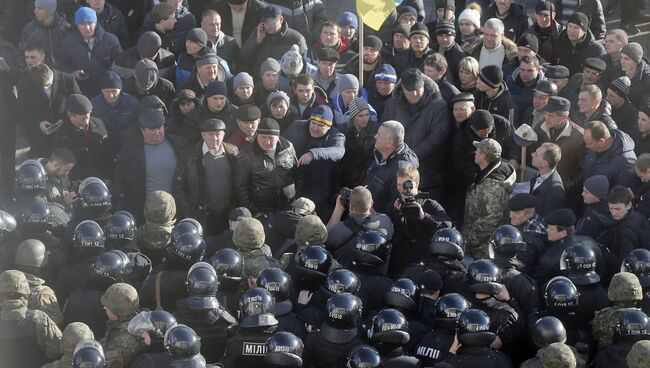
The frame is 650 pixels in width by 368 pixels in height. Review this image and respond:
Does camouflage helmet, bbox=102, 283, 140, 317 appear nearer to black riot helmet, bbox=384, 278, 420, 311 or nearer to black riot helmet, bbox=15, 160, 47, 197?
black riot helmet, bbox=384, 278, 420, 311

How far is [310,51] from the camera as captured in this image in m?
15.8

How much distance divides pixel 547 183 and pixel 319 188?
2203 mm

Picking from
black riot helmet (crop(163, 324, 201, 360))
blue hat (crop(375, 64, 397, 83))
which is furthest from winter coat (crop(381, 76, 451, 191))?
black riot helmet (crop(163, 324, 201, 360))

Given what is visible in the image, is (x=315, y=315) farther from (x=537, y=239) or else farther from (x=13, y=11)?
(x=13, y=11)

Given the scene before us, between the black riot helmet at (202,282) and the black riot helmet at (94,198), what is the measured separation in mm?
1962

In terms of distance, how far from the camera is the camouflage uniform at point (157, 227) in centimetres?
1089

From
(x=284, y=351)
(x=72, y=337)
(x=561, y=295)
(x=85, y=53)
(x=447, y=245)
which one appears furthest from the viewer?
(x=85, y=53)

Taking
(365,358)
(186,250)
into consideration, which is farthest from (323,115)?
(365,358)

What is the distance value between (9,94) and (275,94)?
2.95 metres

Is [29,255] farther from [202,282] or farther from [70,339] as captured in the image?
[202,282]

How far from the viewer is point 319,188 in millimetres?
12523

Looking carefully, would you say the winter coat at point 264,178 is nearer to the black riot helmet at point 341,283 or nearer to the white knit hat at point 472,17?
the black riot helmet at point 341,283

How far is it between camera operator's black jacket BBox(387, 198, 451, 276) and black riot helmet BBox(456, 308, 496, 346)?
7.69 feet

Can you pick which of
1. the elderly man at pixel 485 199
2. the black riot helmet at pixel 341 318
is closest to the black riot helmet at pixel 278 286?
the black riot helmet at pixel 341 318
